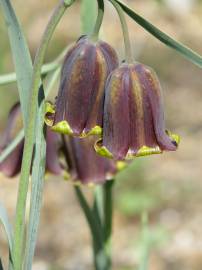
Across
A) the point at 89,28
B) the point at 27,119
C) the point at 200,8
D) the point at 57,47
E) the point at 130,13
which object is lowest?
the point at 200,8

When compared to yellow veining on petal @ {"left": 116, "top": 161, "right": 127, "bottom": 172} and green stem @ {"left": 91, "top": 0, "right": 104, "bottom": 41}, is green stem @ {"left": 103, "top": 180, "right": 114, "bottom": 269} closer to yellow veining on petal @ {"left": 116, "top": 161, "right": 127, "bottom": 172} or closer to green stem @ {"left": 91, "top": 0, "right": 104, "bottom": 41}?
yellow veining on petal @ {"left": 116, "top": 161, "right": 127, "bottom": 172}

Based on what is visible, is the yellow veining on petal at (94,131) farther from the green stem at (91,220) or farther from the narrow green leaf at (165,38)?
the green stem at (91,220)

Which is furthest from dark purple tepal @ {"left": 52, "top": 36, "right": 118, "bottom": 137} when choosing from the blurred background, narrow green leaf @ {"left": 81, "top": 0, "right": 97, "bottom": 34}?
the blurred background

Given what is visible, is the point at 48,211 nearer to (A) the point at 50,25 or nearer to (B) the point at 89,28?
(B) the point at 89,28

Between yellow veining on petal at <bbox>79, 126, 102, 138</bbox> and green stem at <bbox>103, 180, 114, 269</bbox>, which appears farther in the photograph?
green stem at <bbox>103, 180, 114, 269</bbox>

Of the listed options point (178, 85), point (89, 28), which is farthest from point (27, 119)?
point (178, 85)

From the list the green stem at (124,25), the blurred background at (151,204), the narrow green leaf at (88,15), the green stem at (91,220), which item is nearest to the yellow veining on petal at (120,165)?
the green stem at (91,220)
